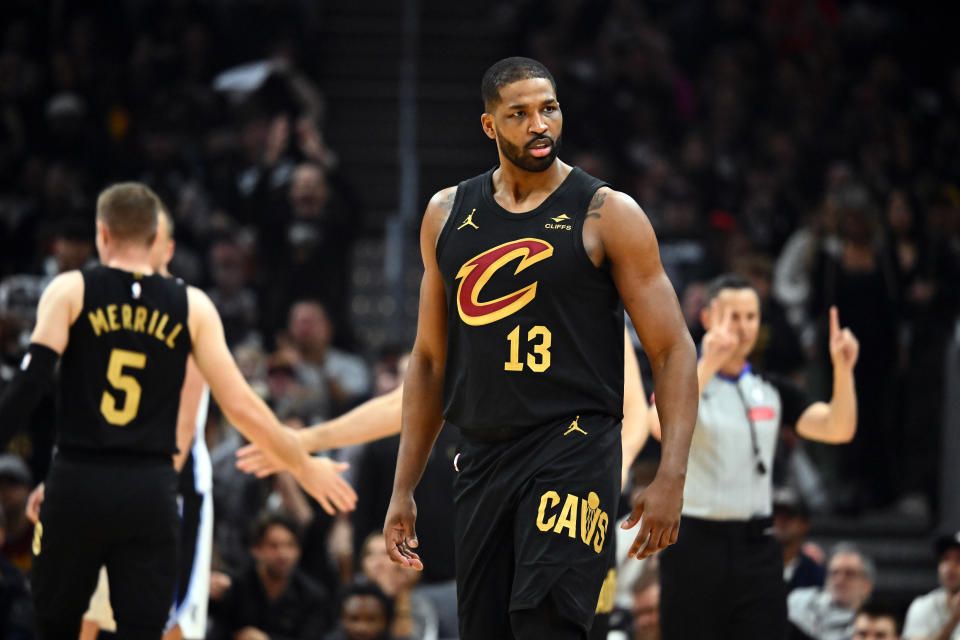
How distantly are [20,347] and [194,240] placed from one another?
260 centimetres

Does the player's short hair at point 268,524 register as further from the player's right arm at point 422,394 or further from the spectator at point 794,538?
the player's right arm at point 422,394

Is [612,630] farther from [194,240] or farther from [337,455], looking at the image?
[194,240]

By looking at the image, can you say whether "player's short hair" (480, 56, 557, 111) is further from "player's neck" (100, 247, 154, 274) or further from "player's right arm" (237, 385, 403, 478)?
"player's right arm" (237, 385, 403, 478)

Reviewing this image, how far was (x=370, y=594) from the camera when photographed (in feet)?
25.3

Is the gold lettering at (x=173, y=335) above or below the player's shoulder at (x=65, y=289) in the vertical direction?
below

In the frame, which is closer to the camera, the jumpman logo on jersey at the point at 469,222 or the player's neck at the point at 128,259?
the jumpman logo on jersey at the point at 469,222

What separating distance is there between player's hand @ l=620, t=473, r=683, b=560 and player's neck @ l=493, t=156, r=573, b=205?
879 millimetres

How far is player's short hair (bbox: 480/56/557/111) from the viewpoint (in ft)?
12.6

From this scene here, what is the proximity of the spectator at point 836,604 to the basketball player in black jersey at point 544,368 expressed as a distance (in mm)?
4501

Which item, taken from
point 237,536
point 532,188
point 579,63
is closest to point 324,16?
point 579,63

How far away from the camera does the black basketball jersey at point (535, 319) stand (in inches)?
149

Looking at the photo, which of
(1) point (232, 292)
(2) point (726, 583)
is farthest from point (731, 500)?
(1) point (232, 292)

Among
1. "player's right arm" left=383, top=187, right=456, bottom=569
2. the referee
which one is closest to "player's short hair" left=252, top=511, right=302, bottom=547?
the referee

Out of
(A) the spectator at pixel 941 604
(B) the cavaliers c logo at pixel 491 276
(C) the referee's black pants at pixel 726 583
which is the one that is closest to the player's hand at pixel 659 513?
(B) the cavaliers c logo at pixel 491 276
